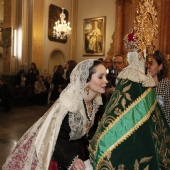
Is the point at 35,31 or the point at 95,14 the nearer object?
the point at 35,31

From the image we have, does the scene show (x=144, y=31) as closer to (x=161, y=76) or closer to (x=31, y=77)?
(x=161, y=76)

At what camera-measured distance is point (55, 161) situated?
6.60ft

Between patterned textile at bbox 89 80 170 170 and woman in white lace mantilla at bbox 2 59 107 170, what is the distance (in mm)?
567

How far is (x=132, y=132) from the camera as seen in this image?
51.4 inches

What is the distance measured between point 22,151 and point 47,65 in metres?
10.9

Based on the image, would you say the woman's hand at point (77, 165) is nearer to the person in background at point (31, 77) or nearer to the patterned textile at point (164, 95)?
the patterned textile at point (164, 95)

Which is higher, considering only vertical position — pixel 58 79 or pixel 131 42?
pixel 131 42

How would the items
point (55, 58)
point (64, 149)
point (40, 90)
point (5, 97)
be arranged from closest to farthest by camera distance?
point (64, 149)
point (5, 97)
point (40, 90)
point (55, 58)

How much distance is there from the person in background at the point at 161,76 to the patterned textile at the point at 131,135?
85 cm

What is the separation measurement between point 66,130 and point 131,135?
2.57 ft

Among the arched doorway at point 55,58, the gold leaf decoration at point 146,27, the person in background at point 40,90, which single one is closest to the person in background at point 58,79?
the person in background at point 40,90

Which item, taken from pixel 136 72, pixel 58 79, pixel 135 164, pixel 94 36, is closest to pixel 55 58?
pixel 94 36

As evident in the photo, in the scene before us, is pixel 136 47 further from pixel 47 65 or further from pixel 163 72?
pixel 47 65

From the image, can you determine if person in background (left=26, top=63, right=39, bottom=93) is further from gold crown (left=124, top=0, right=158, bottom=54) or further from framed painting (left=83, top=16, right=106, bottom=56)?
gold crown (left=124, top=0, right=158, bottom=54)
